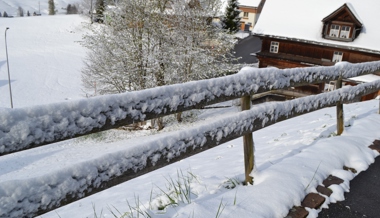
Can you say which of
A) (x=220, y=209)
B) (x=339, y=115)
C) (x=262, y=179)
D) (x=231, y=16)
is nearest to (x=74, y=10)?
(x=231, y=16)

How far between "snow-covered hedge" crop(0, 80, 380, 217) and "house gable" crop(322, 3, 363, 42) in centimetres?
2237

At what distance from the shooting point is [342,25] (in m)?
22.3

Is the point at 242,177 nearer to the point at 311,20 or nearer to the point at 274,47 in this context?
the point at 274,47

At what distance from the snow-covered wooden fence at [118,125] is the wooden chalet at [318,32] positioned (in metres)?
A: 22.0

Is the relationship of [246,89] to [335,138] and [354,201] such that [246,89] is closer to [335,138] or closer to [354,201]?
[354,201]

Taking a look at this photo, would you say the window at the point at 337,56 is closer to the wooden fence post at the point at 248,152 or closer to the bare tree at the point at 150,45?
the bare tree at the point at 150,45

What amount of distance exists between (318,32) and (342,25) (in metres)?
1.72

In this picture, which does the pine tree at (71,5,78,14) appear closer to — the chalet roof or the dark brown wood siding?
the dark brown wood siding

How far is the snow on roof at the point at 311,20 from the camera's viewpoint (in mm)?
21766

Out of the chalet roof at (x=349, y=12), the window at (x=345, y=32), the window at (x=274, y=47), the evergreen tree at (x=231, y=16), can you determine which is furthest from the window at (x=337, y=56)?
the evergreen tree at (x=231, y=16)

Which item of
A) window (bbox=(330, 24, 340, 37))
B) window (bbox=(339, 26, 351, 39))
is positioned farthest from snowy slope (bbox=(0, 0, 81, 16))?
window (bbox=(339, 26, 351, 39))

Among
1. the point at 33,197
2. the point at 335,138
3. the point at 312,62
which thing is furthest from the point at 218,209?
the point at 312,62

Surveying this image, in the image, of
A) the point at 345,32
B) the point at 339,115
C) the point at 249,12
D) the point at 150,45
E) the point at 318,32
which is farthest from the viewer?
the point at 249,12

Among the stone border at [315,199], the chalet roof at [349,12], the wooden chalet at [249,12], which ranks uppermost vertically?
the wooden chalet at [249,12]
